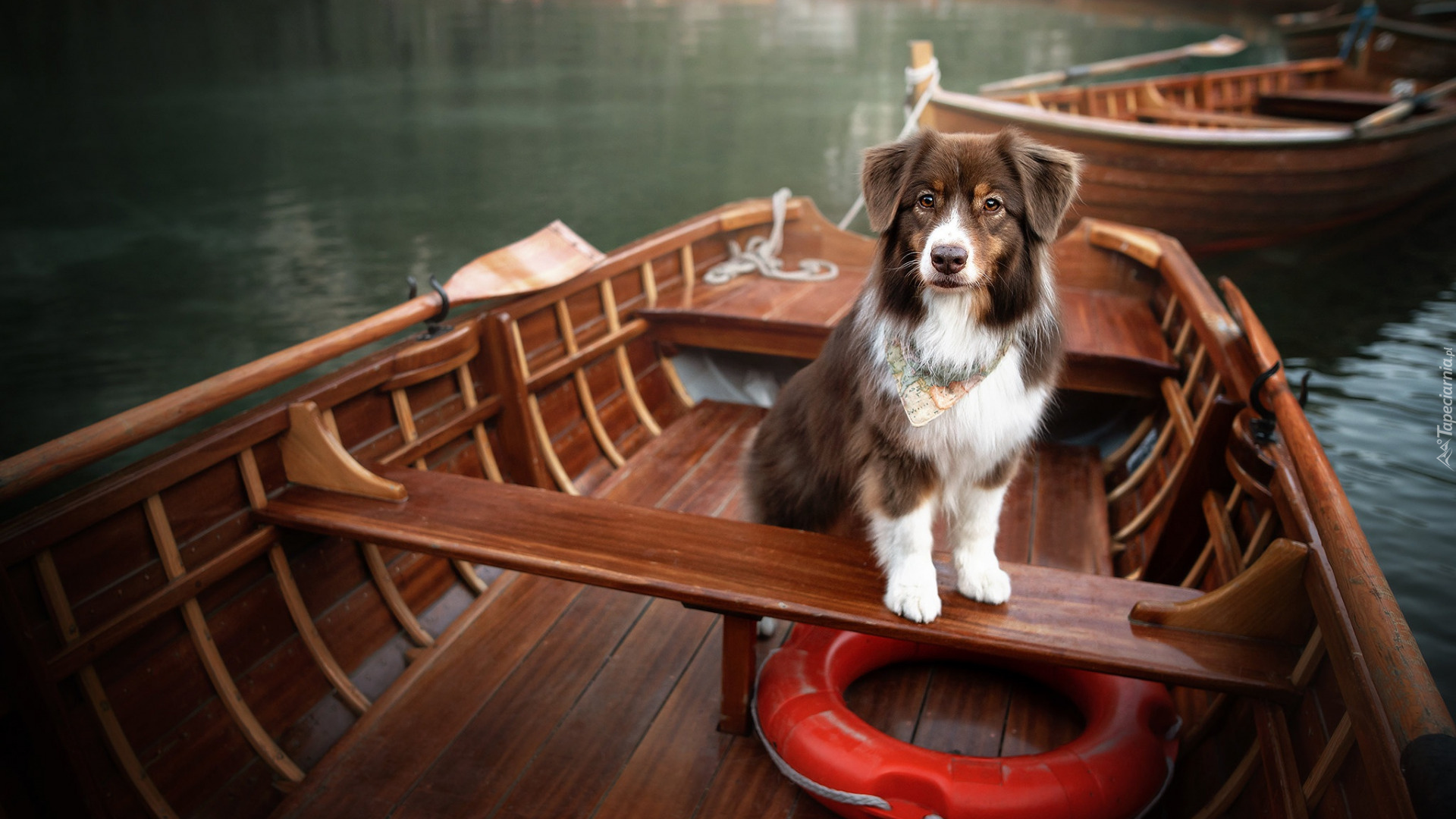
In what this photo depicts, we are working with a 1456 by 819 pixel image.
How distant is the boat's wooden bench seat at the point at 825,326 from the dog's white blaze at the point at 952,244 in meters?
1.57

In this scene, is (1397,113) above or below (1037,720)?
above

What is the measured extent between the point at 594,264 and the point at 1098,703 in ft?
7.41

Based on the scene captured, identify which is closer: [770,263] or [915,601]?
[915,601]

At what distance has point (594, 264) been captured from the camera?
3.28 m

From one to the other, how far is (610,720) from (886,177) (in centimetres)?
147

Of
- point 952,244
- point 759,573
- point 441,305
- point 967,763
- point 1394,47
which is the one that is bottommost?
point 967,763

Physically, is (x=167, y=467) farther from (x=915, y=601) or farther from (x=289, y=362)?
(x=915, y=601)

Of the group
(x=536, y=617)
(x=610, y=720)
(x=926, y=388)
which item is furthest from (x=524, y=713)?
(x=926, y=388)

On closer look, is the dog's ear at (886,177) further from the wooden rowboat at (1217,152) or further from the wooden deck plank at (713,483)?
the wooden rowboat at (1217,152)

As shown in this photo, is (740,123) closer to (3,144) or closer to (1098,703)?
(3,144)

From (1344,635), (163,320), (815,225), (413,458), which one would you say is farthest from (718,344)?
(163,320)

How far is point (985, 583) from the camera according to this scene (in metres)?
1.85

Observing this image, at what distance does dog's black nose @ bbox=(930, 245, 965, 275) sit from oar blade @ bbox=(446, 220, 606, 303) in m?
1.69

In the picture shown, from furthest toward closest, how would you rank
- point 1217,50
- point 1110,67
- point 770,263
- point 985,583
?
point 1217,50 < point 1110,67 < point 770,263 < point 985,583
